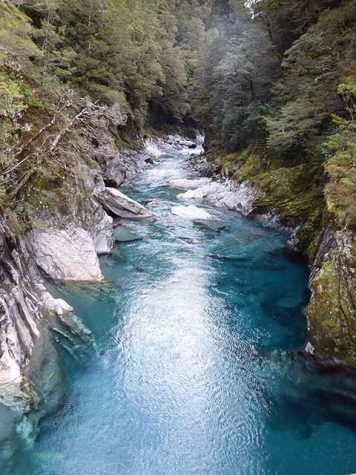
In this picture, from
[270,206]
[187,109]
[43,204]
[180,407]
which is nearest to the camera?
[180,407]

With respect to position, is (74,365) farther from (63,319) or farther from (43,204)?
(43,204)

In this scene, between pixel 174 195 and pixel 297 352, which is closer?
pixel 297 352

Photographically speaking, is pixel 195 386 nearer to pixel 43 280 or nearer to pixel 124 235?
pixel 43 280

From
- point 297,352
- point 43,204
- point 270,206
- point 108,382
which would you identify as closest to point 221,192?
point 270,206

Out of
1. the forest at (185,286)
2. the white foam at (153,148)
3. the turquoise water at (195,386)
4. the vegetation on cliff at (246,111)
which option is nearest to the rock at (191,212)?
the forest at (185,286)

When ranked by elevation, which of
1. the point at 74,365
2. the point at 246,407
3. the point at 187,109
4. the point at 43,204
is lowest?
the point at 74,365

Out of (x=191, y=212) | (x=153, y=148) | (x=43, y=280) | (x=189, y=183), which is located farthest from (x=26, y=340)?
(x=153, y=148)
